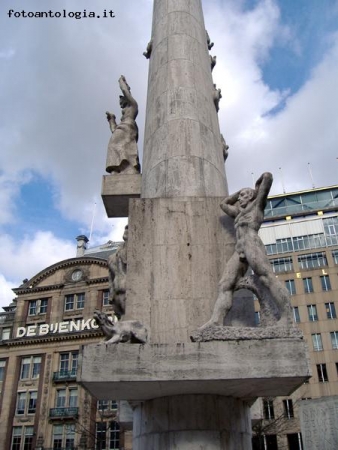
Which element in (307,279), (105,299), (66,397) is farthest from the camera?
(307,279)

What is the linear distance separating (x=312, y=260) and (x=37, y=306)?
35.8m

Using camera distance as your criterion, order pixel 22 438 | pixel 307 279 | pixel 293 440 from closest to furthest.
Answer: pixel 22 438 → pixel 293 440 → pixel 307 279

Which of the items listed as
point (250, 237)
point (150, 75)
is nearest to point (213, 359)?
point (250, 237)

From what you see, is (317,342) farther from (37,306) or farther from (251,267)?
(251,267)

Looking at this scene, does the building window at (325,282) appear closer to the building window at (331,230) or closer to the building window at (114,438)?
the building window at (331,230)

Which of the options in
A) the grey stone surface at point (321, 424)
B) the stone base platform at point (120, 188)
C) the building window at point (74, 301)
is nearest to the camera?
the stone base platform at point (120, 188)

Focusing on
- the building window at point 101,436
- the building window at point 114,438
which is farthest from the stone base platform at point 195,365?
the building window at point 114,438

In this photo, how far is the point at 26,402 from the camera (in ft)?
171

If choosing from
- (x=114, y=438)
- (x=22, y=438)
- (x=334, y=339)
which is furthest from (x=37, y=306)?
(x=334, y=339)

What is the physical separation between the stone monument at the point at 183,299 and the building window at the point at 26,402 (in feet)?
156

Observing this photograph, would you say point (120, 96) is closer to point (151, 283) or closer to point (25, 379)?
point (151, 283)

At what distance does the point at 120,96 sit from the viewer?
40.2ft

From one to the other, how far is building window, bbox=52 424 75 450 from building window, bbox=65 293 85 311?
13514 millimetres

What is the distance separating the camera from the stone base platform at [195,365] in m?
6.34
